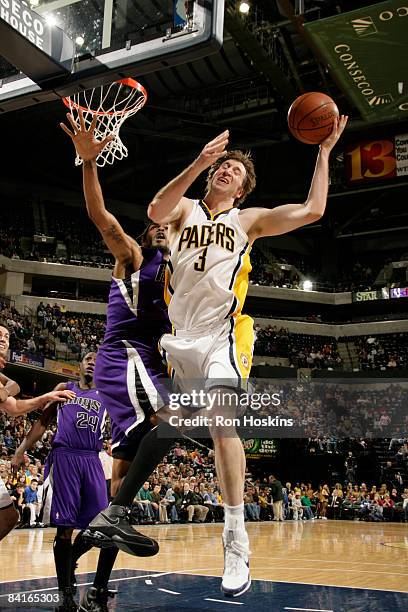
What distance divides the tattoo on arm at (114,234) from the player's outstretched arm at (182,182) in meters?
0.34

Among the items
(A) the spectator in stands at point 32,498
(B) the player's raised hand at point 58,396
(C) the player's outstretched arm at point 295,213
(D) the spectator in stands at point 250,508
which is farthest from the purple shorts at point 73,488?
(D) the spectator in stands at point 250,508

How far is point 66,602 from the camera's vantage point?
4898mm

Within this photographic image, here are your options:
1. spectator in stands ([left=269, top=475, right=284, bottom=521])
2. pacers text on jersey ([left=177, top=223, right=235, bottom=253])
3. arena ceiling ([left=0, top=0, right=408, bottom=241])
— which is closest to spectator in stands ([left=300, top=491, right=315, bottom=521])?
spectator in stands ([left=269, top=475, right=284, bottom=521])

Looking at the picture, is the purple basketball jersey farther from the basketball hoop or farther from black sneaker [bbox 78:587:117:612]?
the basketball hoop

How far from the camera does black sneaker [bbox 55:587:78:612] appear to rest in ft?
15.9

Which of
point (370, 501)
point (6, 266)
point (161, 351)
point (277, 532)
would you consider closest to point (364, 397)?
point (370, 501)

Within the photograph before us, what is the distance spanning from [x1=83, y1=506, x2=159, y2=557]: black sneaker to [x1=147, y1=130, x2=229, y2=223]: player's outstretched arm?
142 centimetres

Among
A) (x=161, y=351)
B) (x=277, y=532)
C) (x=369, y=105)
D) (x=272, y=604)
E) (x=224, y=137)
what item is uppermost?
(x=369, y=105)

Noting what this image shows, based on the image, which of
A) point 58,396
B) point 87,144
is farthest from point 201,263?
point 58,396

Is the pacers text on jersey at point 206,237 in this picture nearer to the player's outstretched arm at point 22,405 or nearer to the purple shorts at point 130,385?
the purple shorts at point 130,385

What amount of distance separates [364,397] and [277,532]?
12.3m

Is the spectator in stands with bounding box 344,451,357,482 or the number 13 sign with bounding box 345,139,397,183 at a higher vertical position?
the number 13 sign with bounding box 345,139,397,183

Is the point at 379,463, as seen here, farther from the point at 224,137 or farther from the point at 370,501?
the point at 224,137

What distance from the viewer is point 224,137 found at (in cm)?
303
